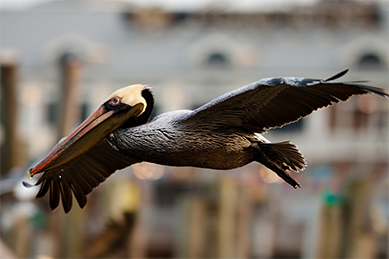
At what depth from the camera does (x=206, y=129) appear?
2.85 ft

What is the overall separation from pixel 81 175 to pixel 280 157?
39 centimetres

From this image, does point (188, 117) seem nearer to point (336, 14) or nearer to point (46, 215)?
point (46, 215)

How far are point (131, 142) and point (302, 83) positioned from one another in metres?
0.30

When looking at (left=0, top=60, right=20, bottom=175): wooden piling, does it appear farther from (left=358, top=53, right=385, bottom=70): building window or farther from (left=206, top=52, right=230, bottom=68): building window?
(left=358, top=53, right=385, bottom=70): building window

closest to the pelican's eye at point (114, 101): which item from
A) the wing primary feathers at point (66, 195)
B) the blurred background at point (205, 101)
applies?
the wing primary feathers at point (66, 195)

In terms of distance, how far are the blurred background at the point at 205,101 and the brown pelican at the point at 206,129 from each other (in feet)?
17.4

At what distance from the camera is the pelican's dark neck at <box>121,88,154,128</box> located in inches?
34.4

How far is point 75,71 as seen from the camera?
4.38 meters

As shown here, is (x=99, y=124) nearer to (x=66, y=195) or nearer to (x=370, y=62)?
(x=66, y=195)

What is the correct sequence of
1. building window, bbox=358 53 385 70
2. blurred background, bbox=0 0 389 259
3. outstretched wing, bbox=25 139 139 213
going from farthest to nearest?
building window, bbox=358 53 385 70 → blurred background, bbox=0 0 389 259 → outstretched wing, bbox=25 139 139 213

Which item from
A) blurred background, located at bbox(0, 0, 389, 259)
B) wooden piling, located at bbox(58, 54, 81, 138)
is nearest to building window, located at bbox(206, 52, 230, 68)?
blurred background, located at bbox(0, 0, 389, 259)

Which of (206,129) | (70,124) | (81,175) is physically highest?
(206,129)

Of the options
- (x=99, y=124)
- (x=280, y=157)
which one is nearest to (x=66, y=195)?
(x=99, y=124)

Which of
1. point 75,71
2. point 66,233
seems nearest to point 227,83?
point 66,233
